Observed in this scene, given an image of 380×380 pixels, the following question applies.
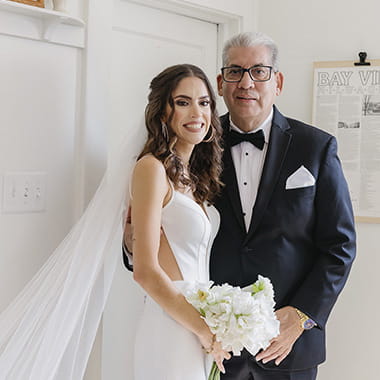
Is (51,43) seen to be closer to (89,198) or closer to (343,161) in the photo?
(89,198)

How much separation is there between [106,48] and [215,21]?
0.89 metres

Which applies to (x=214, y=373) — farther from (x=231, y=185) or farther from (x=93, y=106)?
(x=93, y=106)

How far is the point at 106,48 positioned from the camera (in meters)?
2.43

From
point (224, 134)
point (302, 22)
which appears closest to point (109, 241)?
point (224, 134)

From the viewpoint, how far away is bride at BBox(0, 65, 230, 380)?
1952 mm

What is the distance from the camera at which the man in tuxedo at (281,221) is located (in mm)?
2355

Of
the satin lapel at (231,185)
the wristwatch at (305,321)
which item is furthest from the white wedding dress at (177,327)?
the wristwatch at (305,321)

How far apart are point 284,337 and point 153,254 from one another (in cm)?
59

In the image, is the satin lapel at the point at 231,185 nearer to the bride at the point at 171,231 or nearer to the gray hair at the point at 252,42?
the bride at the point at 171,231

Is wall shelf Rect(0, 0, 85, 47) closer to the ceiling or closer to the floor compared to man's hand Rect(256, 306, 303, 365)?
closer to the ceiling

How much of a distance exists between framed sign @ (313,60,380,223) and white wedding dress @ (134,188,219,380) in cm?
109

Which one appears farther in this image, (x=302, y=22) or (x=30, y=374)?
(x=302, y=22)

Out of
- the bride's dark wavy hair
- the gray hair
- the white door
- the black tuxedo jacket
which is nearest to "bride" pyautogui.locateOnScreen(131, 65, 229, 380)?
the bride's dark wavy hair

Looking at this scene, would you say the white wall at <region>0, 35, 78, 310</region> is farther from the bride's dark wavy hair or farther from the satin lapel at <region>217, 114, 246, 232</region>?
the satin lapel at <region>217, 114, 246, 232</region>
